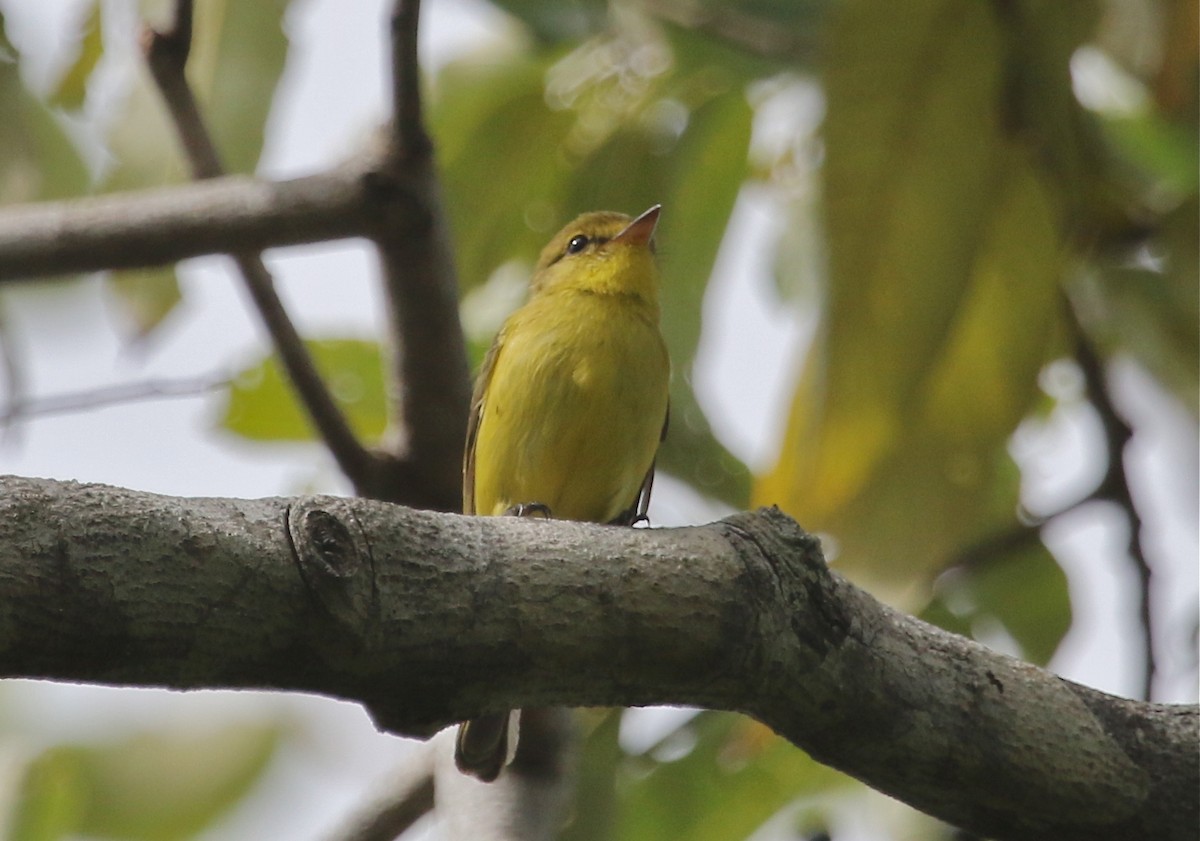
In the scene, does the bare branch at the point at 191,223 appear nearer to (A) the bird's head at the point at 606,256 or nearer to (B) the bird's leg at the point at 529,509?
(B) the bird's leg at the point at 529,509

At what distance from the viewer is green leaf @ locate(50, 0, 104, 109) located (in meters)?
4.25

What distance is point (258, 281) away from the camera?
3.66 meters

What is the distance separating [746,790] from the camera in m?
4.00

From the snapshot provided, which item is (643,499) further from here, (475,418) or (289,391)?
(289,391)

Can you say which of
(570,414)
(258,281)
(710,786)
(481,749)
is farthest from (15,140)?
(710,786)

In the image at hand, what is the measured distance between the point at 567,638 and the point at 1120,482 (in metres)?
2.53

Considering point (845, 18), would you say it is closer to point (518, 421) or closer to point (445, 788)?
point (518, 421)

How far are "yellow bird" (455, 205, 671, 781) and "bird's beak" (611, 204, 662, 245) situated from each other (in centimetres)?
5

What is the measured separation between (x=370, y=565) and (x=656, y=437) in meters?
2.39

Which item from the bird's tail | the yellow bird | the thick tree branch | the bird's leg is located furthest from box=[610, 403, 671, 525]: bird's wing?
the thick tree branch

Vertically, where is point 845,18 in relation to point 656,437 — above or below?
above

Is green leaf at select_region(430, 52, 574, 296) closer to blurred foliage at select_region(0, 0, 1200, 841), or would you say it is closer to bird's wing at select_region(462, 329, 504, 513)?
blurred foliage at select_region(0, 0, 1200, 841)

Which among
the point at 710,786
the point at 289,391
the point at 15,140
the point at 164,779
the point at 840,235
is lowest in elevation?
the point at 710,786

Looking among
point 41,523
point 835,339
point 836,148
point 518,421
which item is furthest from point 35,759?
point 836,148
